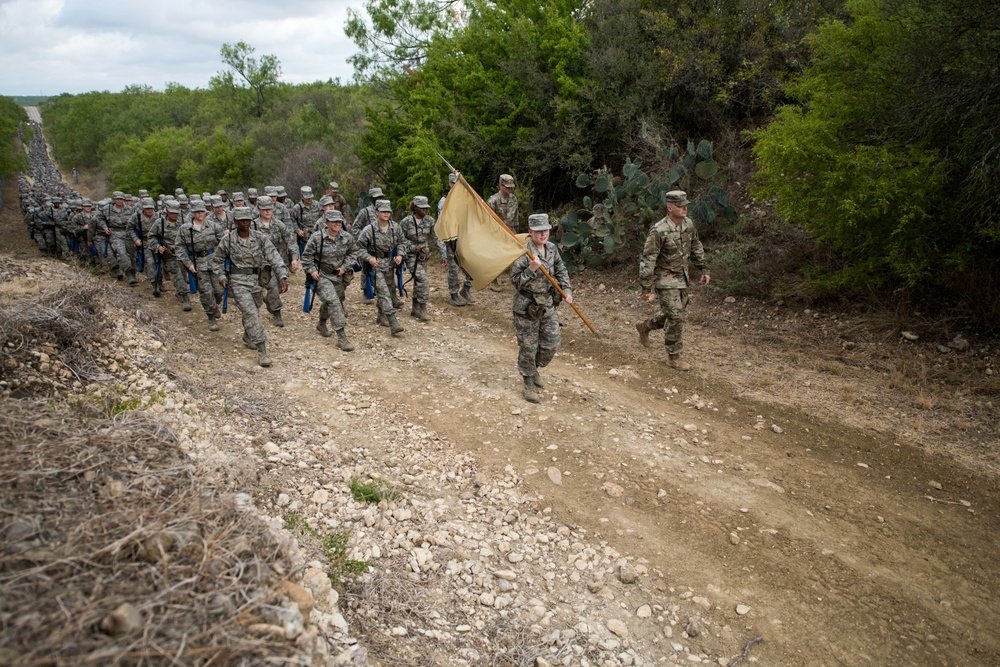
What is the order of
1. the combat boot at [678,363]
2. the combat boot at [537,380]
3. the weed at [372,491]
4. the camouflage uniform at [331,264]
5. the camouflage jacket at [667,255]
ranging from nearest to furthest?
the weed at [372,491] < the combat boot at [537,380] < the camouflage jacket at [667,255] < the combat boot at [678,363] < the camouflage uniform at [331,264]

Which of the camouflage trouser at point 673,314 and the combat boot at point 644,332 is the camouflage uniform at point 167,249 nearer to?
the combat boot at point 644,332

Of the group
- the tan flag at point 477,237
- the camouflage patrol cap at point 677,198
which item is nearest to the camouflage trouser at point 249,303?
the tan flag at point 477,237

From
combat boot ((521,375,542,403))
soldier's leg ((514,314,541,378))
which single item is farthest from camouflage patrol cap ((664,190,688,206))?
combat boot ((521,375,542,403))

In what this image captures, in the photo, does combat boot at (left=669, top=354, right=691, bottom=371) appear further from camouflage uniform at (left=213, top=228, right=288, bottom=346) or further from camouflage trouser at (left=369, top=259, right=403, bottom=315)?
camouflage uniform at (left=213, top=228, right=288, bottom=346)

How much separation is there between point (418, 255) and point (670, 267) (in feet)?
14.3

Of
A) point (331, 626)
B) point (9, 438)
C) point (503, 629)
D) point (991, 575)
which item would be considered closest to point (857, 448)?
point (991, 575)

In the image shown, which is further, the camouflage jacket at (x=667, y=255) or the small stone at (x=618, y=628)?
the camouflage jacket at (x=667, y=255)

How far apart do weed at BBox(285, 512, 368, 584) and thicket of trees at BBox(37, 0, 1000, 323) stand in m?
6.89

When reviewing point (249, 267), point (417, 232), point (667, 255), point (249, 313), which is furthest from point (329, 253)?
point (667, 255)

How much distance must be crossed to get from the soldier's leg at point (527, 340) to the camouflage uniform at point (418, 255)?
3560 millimetres

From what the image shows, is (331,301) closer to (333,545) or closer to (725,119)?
(333,545)

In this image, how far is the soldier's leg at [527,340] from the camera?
7156mm

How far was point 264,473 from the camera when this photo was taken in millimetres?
4980

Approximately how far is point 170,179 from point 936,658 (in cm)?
3856
